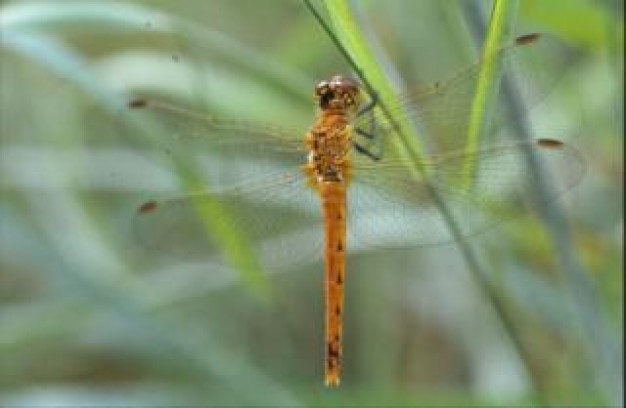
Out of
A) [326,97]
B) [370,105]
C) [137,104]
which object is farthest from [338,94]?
[137,104]

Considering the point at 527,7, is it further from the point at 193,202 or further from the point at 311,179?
the point at 193,202

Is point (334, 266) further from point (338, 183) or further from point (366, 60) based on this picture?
point (366, 60)

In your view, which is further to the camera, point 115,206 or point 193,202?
point 115,206

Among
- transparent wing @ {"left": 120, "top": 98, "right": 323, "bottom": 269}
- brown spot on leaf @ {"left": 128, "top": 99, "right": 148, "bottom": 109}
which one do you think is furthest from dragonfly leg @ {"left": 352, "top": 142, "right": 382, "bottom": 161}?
brown spot on leaf @ {"left": 128, "top": 99, "right": 148, "bottom": 109}

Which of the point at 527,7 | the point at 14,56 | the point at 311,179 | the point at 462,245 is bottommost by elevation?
the point at 462,245

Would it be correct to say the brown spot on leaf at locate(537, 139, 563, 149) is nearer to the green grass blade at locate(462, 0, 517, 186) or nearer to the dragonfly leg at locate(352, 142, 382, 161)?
the green grass blade at locate(462, 0, 517, 186)

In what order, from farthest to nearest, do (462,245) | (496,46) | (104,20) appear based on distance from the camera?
1. (104,20)
2. (462,245)
3. (496,46)

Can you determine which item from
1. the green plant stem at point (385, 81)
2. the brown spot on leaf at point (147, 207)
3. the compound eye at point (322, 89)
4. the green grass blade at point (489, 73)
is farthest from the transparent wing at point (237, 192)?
the green grass blade at point (489, 73)

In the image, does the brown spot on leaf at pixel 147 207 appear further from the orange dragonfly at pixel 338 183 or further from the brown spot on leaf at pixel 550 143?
the brown spot on leaf at pixel 550 143

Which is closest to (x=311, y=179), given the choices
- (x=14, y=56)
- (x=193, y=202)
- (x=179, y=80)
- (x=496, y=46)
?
(x=193, y=202)
